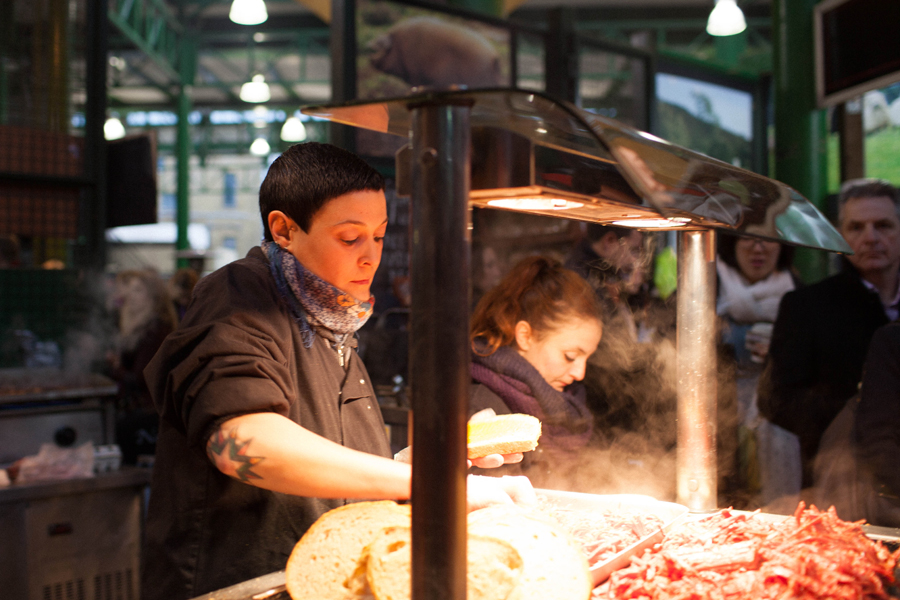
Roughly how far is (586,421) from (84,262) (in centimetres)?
414

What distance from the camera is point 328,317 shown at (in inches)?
57.7

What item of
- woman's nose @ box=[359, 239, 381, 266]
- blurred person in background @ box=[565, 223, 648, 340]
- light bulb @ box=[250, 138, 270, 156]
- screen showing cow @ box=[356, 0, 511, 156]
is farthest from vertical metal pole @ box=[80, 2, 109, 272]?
light bulb @ box=[250, 138, 270, 156]

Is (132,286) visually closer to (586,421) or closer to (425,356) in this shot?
(586,421)

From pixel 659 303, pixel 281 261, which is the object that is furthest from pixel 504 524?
pixel 659 303

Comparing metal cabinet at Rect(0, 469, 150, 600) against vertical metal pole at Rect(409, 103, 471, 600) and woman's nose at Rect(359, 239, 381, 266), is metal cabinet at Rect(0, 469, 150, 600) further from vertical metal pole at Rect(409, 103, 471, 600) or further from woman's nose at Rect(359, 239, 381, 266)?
vertical metal pole at Rect(409, 103, 471, 600)

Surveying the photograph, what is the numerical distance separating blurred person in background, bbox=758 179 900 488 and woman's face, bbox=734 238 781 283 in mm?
604

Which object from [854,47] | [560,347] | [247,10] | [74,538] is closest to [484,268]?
[560,347]

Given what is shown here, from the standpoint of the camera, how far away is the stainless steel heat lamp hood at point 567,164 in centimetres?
89

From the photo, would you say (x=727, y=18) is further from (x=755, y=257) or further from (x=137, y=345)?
(x=137, y=345)

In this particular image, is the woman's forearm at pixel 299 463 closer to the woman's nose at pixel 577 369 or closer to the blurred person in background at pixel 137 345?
the woman's nose at pixel 577 369

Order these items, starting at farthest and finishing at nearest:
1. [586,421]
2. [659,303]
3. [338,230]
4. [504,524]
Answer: [659,303] → [586,421] → [338,230] → [504,524]

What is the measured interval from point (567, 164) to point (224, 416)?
68 cm

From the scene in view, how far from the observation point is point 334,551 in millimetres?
1132

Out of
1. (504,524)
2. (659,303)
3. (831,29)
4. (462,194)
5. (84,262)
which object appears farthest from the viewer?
(84,262)
